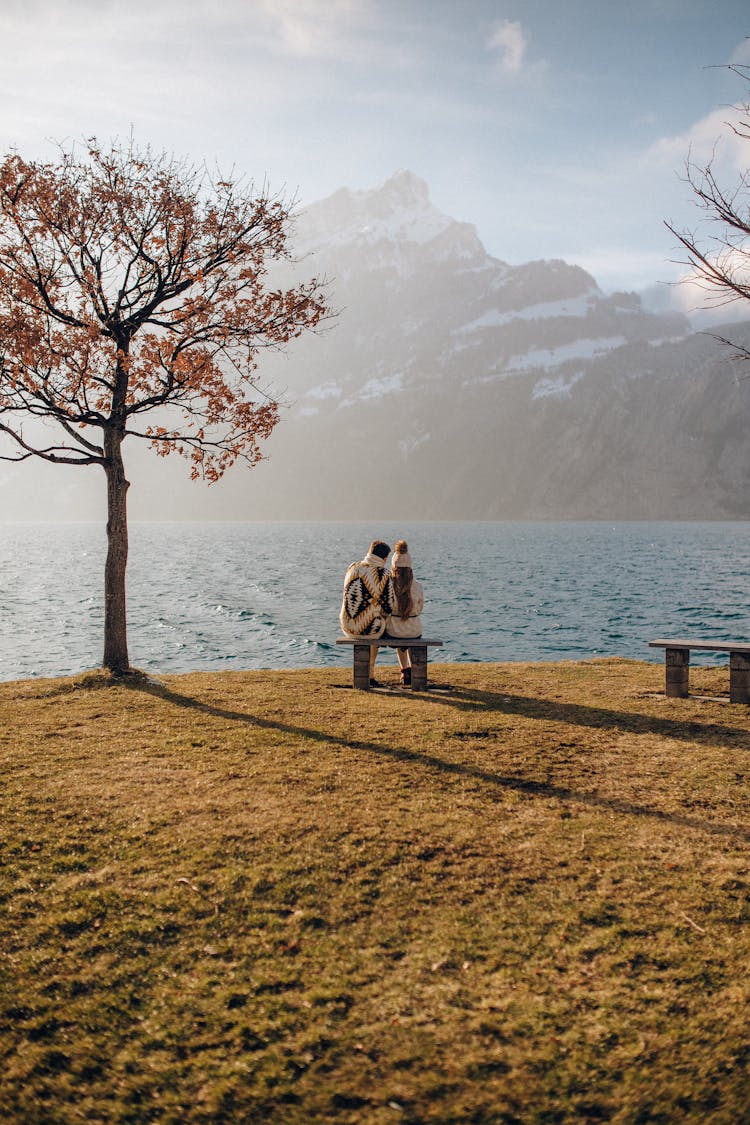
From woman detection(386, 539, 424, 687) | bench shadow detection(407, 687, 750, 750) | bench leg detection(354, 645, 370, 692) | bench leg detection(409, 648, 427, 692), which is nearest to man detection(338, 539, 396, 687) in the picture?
woman detection(386, 539, 424, 687)

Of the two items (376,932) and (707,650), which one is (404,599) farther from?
(376,932)

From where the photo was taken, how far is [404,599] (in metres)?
14.3

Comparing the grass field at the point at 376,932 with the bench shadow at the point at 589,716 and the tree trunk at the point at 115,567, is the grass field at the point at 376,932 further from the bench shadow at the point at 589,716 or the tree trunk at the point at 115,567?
the tree trunk at the point at 115,567

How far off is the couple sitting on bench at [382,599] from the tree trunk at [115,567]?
207 inches

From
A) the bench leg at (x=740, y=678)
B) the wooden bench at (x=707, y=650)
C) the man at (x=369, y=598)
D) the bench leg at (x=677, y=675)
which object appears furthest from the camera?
the man at (x=369, y=598)

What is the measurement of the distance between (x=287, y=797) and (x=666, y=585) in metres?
70.3

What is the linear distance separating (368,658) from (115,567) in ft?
19.8

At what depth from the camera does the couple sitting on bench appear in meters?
14.3

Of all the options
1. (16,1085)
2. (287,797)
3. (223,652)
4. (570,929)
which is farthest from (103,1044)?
(223,652)

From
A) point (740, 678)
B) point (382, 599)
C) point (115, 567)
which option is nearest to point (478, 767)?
point (382, 599)

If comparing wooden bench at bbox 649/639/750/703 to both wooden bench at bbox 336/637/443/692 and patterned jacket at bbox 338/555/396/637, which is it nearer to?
wooden bench at bbox 336/637/443/692

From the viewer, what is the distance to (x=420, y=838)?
22.8ft

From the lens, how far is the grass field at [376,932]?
3.93 metres

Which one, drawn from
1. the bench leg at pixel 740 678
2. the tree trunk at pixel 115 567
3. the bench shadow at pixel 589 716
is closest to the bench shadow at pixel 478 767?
the bench shadow at pixel 589 716
